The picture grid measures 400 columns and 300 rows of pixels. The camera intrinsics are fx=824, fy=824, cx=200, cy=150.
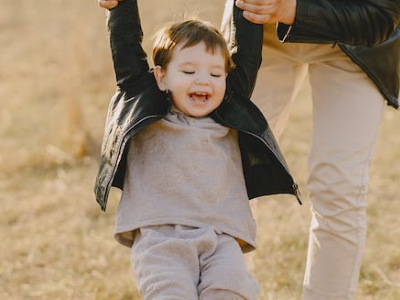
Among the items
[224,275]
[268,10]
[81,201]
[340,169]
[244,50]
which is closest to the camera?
[224,275]

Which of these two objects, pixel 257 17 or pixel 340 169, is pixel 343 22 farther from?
pixel 340 169

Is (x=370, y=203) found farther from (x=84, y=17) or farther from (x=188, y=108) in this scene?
(x=84, y=17)

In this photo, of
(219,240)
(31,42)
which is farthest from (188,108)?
(31,42)

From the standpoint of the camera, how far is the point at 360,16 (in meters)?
2.67

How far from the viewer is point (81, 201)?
5098 mm

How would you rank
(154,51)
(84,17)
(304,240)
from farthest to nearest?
1. (84,17)
2. (304,240)
3. (154,51)

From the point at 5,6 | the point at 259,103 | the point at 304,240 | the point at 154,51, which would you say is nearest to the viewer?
the point at 154,51

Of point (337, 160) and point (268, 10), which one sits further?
point (337, 160)

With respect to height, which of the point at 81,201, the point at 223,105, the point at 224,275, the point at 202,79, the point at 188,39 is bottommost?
the point at 81,201

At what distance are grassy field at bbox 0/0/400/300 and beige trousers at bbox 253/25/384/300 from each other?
1.80ft

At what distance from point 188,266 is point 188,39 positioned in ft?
2.36

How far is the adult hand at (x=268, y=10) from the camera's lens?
2580 millimetres

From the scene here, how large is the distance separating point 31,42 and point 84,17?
8.86 feet

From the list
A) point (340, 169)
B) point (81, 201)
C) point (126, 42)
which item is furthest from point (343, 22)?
point (81, 201)
